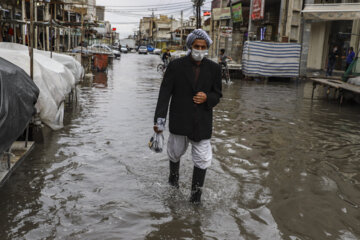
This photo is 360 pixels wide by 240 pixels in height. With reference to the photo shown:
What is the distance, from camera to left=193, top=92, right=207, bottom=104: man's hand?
3.85 m

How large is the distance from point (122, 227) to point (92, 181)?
52.2 inches

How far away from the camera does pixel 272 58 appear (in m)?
20.5

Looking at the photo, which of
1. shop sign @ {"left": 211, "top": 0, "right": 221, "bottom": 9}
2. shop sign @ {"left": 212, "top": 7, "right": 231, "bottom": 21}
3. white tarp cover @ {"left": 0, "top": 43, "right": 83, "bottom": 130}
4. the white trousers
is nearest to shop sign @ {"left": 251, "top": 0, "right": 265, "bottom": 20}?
shop sign @ {"left": 212, "top": 7, "right": 231, "bottom": 21}

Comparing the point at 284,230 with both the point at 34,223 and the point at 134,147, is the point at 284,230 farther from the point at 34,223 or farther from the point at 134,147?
the point at 134,147

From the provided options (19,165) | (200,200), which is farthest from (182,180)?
(19,165)

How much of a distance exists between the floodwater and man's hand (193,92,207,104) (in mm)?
1180

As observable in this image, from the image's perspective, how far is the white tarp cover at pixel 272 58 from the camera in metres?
20.5

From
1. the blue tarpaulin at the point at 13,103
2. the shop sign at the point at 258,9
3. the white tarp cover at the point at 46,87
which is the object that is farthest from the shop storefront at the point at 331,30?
the blue tarpaulin at the point at 13,103

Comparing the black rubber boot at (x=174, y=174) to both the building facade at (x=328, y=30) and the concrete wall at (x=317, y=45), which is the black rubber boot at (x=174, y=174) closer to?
the building facade at (x=328, y=30)

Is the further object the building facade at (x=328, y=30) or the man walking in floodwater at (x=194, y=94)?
the building facade at (x=328, y=30)

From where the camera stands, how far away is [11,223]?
3.53 m

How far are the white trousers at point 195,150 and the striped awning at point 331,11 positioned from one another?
20.2 m

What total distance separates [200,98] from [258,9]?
2224cm

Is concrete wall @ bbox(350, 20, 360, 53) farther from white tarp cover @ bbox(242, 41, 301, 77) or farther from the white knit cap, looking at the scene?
the white knit cap
